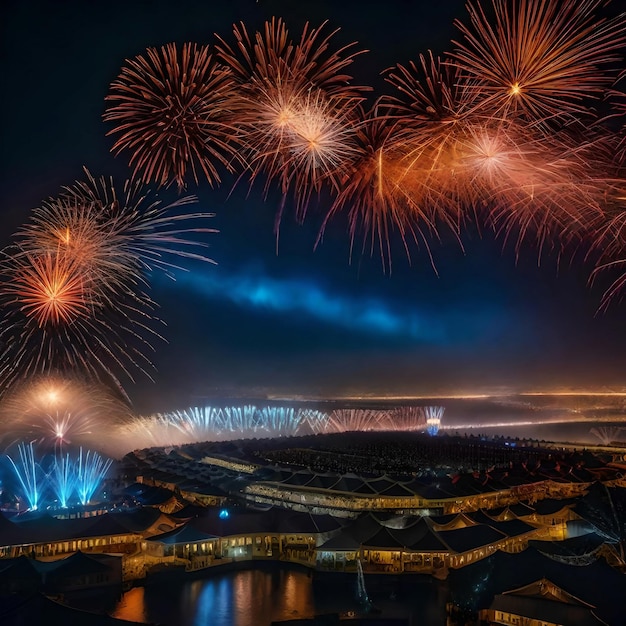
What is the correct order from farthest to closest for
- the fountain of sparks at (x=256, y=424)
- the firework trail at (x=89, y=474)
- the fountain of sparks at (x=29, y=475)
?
the fountain of sparks at (x=256, y=424) < the firework trail at (x=89, y=474) < the fountain of sparks at (x=29, y=475)

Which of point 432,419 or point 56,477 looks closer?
point 56,477

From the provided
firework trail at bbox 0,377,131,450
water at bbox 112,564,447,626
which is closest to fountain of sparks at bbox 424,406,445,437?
firework trail at bbox 0,377,131,450

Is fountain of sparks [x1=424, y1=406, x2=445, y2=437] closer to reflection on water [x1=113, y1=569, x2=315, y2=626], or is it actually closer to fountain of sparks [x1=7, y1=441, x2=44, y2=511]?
fountain of sparks [x1=7, y1=441, x2=44, y2=511]

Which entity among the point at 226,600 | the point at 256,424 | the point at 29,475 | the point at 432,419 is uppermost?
the point at 432,419

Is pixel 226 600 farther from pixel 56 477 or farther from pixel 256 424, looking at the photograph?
pixel 256 424

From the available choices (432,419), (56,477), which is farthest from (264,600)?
(432,419)

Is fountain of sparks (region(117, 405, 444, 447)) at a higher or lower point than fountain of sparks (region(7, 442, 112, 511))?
higher

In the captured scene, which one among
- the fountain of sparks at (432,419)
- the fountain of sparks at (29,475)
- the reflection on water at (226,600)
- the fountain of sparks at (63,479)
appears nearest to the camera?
the reflection on water at (226,600)

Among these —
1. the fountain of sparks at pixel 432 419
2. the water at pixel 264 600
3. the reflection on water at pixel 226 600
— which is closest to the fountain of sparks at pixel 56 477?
the reflection on water at pixel 226 600

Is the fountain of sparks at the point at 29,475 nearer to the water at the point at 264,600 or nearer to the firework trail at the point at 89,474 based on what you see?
the firework trail at the point at 89,474
